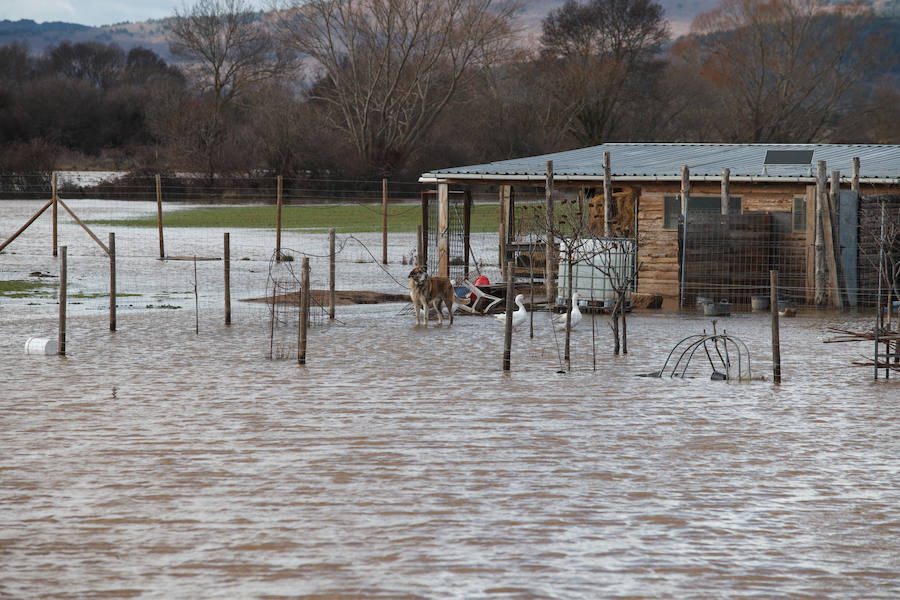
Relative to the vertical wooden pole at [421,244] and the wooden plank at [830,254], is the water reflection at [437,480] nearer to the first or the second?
the wooden plank at [830,254]

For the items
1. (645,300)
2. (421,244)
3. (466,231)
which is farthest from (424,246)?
(645,300)

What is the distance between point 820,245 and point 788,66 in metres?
49.9

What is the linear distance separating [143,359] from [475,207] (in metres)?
36.2

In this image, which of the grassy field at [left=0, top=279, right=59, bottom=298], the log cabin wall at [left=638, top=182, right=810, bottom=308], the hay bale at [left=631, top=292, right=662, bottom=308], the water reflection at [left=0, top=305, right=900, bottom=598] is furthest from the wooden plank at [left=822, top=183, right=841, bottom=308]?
the grassy field at [left=0, top=279, right=59, bottom=298]

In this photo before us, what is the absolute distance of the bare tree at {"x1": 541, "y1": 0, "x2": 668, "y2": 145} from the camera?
2763 inches

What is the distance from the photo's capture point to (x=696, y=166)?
26047mm

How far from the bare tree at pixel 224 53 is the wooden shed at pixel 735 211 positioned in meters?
46.0

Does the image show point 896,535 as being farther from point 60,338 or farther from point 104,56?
point 104,56

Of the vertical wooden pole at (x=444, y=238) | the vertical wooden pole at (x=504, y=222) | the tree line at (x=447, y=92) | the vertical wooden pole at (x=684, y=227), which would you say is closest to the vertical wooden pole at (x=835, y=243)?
the vertical wooden pole at (x=684, y=227)

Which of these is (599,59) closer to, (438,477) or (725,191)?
(725,191)

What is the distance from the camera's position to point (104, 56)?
128 metres

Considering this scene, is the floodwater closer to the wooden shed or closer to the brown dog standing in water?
the brown dog standing in water

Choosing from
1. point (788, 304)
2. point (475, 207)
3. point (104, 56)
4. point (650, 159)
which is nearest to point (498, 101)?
point (475, 207)

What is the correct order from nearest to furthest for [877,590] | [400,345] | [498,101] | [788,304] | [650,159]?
[877,590]
[400,345]
[788,304]
[650,159]
[498,101]
